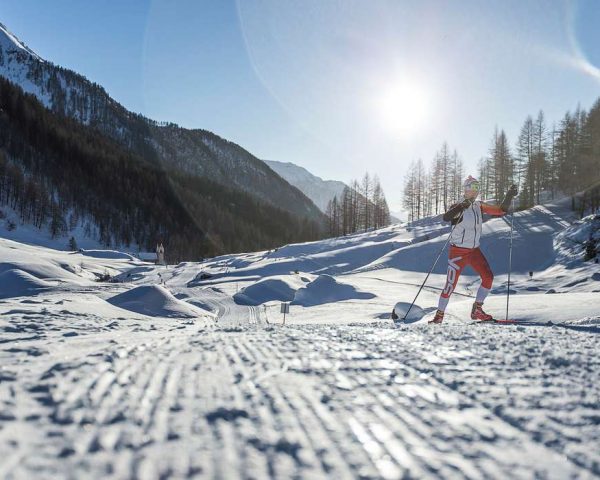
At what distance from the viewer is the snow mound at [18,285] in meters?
13.3

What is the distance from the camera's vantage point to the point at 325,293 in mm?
19578

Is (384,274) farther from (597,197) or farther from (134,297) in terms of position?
(597,197)

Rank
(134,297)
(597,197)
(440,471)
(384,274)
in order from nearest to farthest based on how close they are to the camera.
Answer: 1. (440,471)
2. (134,297)
3. (384,274)
4. (597,197)

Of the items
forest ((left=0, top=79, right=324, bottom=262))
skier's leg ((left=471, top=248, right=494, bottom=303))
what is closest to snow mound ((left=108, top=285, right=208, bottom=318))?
skier's leg ((left=471, top=248, right=494, bottom=303))

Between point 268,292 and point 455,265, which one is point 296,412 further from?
point 268,292

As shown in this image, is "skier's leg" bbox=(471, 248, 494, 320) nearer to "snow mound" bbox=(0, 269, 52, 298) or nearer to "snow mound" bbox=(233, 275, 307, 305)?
"snow mound" bbox=(233, 275, 307, 305)

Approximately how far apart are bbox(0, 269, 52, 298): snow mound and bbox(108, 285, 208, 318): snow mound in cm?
408

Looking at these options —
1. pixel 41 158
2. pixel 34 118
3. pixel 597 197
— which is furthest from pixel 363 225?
pixel 34 118

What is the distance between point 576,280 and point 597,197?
27219 millimetres

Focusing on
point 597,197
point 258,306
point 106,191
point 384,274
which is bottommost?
point 258,306

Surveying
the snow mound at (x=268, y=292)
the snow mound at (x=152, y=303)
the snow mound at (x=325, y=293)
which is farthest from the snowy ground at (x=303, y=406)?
the snow mound at (x=268, y=292)

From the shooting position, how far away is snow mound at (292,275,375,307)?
18.6 m

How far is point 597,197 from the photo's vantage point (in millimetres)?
38906

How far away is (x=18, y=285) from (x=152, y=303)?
6407 mm
